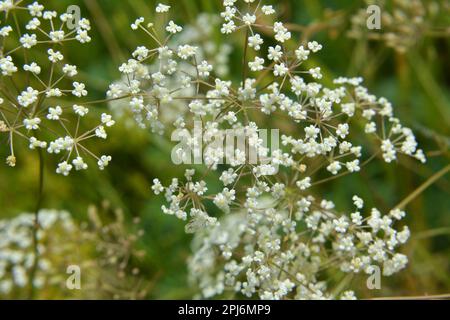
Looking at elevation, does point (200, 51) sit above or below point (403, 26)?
above

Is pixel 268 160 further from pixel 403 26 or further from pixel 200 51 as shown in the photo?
pixel 200 51

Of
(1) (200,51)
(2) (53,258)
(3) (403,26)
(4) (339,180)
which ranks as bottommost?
(2) (53,258)

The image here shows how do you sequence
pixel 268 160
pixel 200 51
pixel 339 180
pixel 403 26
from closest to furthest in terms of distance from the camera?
1. pixel 268 160
2. pixel 403 26
3. pixel 339 180
4. pixel 200 51

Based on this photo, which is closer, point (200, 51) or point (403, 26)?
point (403, 26)

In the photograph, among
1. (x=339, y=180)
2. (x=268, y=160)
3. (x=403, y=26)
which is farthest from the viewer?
(x=339, y=180)

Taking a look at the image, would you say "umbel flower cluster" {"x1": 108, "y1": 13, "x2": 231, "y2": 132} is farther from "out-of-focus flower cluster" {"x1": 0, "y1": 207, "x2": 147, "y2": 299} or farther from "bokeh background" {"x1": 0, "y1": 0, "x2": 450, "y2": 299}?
"out-of-focus flower cluster" {"x1": 0, "y1": 207, "x2": 147, "y2": 299}

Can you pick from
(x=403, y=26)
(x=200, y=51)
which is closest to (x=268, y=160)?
(x=403, y=26)

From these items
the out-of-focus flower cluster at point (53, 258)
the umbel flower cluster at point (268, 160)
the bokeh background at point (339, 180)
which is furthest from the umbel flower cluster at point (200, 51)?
the umbel flower cluster at point (268, 160)
